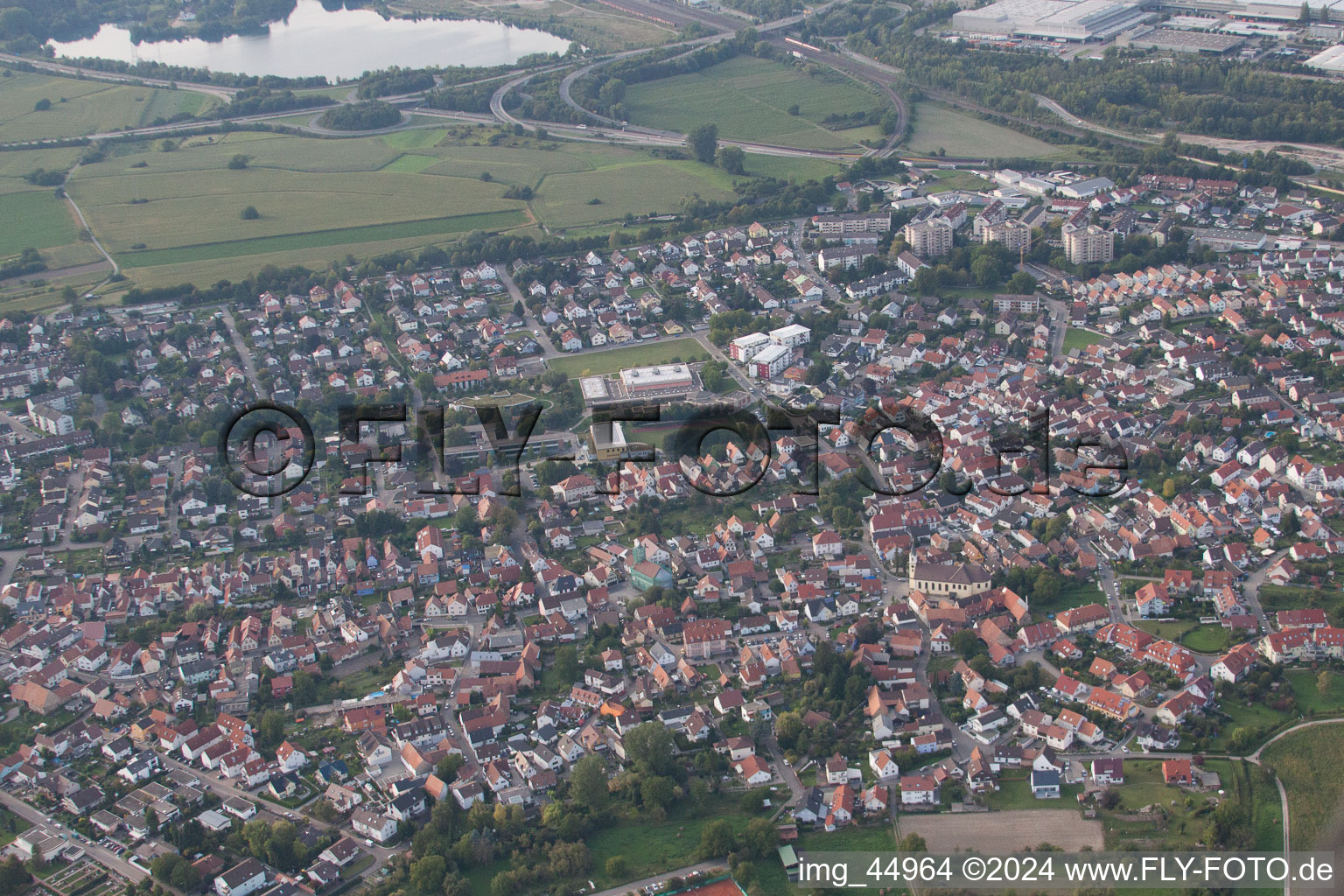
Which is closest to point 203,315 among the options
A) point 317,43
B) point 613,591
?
point 613,591

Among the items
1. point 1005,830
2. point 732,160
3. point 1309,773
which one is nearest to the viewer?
point 1005,830

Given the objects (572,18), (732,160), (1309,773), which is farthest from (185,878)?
(572,18)

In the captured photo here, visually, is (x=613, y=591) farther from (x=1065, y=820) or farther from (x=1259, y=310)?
(x=1259, y=310)

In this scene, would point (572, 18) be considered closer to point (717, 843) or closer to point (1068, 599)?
point (1068, 599)

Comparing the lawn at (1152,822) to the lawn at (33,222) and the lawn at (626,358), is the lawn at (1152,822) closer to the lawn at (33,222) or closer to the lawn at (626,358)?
the lawn at (626,358)

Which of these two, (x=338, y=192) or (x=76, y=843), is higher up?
(x=338, y=192)

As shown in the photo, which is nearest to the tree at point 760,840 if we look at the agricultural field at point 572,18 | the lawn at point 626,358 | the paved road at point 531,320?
the lawn at point 626,358

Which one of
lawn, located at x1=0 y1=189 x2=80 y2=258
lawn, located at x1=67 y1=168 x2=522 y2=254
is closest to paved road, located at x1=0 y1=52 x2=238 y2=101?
lawn, located at x1=67 y1=168 x2=522 y2=254

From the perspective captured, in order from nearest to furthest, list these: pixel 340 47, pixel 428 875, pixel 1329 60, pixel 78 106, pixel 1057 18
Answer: pixel 428 875 < pixel 1329 60 < pixel 78 106 < pixel 1057 18 < pixel 340 47
